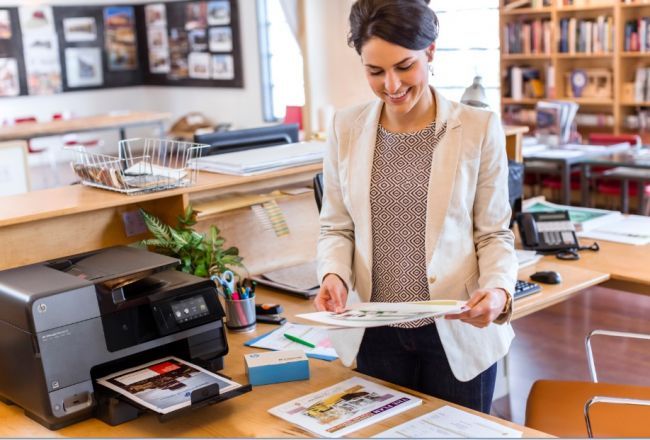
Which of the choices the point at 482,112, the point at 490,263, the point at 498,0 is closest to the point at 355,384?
the point at 490,263

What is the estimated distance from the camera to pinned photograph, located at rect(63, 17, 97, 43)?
11617 millimetres

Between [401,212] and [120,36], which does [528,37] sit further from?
[401,212]

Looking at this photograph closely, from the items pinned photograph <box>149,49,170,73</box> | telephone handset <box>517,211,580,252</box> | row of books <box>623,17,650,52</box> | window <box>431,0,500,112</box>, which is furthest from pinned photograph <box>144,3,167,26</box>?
telephone handset <box>517,211,580,252</box>

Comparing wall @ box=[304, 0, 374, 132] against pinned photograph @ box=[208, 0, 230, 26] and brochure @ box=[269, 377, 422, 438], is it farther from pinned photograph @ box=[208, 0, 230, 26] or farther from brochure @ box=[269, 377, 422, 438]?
brochure @ box=[269, 377, 422, 438]

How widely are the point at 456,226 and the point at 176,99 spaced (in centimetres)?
1023

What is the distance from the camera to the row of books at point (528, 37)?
314 inches

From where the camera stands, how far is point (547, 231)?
3266 mm

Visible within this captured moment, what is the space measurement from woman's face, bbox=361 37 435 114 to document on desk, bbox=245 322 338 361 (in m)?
0.70

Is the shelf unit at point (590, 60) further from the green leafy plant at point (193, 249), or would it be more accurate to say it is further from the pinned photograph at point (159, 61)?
the green leafy plant at point (193, 249)

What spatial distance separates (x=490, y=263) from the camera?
1881 millimetres

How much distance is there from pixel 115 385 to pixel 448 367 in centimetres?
75

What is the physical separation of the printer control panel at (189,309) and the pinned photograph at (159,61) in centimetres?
A: 1003

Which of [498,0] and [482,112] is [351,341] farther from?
[498,0]

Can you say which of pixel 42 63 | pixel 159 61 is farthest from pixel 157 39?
pixel 42 63
